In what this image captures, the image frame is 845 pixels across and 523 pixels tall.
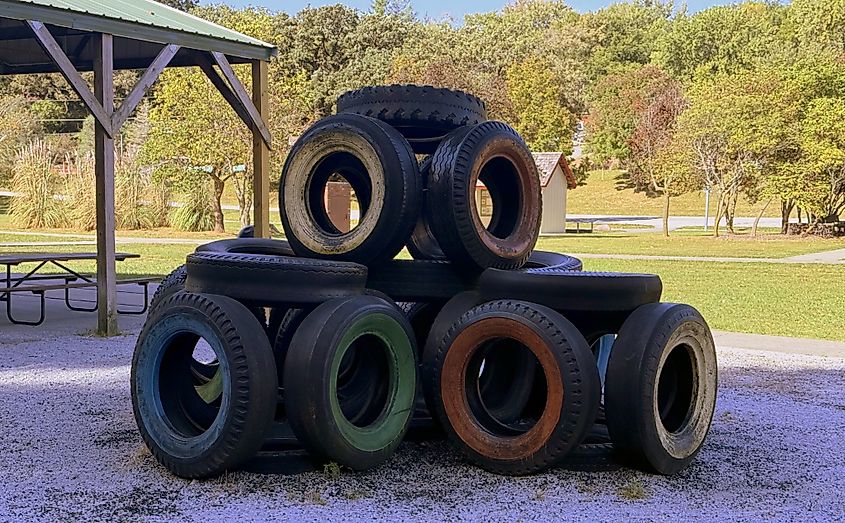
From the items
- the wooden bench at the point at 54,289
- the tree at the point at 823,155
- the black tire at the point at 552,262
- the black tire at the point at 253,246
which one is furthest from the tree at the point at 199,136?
the black tire at the point at 552,262

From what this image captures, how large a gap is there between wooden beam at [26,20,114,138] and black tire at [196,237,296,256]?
361 centimetres

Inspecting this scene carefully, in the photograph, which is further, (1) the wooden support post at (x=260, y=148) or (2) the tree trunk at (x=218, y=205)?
(2) the tree trunk at (x=218, y=205)

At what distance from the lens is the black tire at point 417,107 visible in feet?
21.5

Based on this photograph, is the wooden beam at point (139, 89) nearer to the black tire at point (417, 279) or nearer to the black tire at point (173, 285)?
the black tire at point (173, 285)

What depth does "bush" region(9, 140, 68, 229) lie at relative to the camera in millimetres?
32812

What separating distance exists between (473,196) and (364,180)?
914 mm

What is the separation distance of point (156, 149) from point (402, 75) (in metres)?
18.5

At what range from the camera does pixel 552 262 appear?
23.5ft

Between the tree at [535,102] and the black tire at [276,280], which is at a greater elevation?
the tree at [535,102]

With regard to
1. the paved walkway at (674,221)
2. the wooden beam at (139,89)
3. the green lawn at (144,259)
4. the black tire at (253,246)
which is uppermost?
the wooden beam at (139,89)

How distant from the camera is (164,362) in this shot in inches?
221

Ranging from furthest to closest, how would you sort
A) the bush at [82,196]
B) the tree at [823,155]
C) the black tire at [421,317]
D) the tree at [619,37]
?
1. the tree at [619,37]
2. the bush at [82,196]
3. the tree at [823,155]
4. the black tire at [421,317]

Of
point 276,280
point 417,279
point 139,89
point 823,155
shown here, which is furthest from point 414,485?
point 823,155

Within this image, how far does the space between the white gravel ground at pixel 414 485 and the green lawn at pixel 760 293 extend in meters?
5.07
